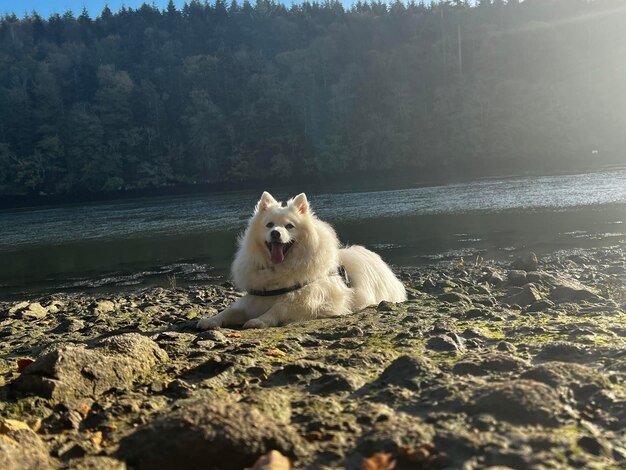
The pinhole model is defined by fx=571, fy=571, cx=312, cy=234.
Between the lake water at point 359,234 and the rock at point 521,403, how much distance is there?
1434 cm

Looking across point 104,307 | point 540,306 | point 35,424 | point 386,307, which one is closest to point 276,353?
point 35,424

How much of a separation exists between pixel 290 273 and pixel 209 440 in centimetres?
526

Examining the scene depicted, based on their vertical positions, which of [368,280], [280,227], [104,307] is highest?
[280,227]

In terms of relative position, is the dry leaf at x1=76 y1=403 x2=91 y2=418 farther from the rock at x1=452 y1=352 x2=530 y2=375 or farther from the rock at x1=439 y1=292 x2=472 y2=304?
the rock at x1=439 y1=292 x2=472 y2=304

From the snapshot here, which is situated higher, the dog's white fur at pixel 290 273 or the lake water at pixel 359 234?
the dog's white fur at pixel 290 273

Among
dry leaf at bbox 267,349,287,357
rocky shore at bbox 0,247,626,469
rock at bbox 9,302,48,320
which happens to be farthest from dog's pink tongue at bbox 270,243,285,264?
rock at bbox 9,302,48,320

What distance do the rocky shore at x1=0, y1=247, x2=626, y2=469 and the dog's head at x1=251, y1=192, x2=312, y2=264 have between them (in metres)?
1.41

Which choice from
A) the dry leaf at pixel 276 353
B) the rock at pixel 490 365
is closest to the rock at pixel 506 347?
the rock at pixel 490 365

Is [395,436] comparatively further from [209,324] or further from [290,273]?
[290,273]

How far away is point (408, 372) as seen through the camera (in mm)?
3883

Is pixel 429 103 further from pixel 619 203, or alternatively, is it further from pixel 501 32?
pixel 619 203

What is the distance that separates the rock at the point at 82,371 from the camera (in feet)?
12.8

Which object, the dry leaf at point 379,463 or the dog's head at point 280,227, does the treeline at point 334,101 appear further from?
the dry leaf at point 379,463

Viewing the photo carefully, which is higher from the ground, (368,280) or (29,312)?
(368,280)
